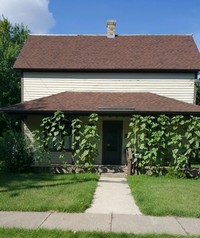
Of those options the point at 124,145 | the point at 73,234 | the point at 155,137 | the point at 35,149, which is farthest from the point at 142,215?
the point at 124,145

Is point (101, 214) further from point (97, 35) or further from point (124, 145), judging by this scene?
point (97, 35)

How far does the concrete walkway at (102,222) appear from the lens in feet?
19.3

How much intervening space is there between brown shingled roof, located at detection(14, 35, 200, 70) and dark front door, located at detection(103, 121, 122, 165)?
128 inches

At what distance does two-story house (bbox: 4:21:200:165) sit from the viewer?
49.2ft

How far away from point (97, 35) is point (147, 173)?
37.7 ft

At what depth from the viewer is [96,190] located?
979cm

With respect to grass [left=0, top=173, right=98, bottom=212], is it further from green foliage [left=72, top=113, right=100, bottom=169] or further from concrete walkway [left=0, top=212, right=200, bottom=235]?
green foliage [left=72, top=113, right=100, bottom=169]

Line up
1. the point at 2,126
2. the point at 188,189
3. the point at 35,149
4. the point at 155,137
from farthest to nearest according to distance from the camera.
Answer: the point at 2,126 < the point at 35,149 < the point at 155,137 < the point at 188,189

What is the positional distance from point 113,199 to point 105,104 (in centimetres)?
731

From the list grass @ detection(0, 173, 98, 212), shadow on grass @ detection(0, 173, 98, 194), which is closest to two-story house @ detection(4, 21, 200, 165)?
shadow on grass @ detection(0, 173, 98, 194)

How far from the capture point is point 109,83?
17.2 metres

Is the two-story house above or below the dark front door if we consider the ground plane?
above

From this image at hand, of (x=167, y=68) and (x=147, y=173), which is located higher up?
(x=167, y=68)

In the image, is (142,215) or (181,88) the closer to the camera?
(142,215)
